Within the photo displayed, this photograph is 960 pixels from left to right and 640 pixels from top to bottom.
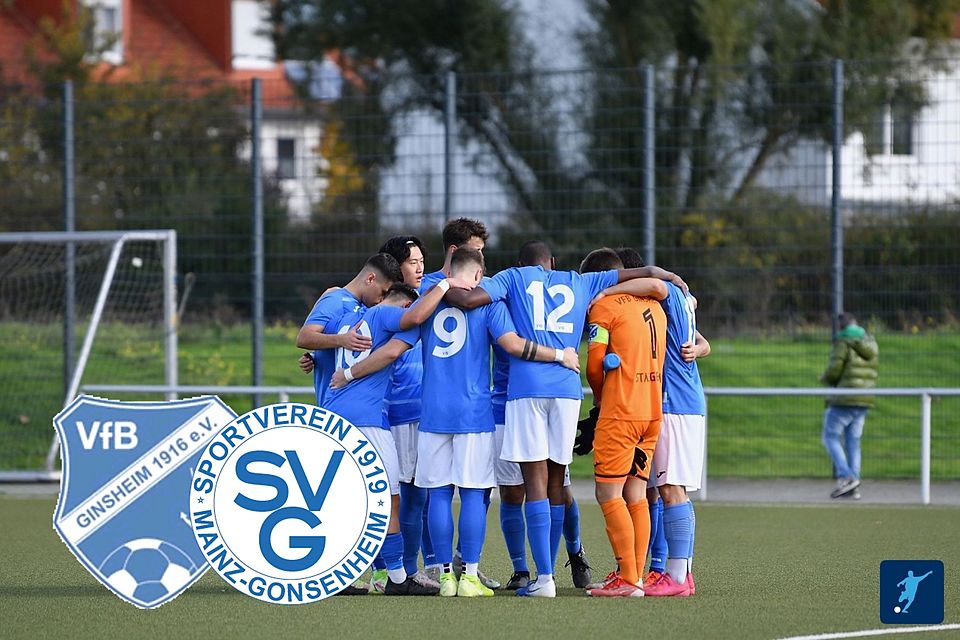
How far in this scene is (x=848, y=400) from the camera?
47.4 ft

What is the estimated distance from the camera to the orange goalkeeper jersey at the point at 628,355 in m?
8.33

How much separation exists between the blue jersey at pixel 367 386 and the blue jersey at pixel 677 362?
1.46 metres

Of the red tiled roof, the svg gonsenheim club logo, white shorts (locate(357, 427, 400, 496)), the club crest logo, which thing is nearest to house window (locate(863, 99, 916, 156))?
white shorts (locate(357, 427, 400, 496))

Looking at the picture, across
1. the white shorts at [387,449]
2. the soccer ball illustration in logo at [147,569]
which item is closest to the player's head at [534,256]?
the white shorts at [387,449]

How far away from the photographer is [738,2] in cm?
2234

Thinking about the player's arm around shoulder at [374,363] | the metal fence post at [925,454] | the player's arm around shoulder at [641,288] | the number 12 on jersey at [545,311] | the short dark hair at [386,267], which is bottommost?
the metal fence post at [925,454]

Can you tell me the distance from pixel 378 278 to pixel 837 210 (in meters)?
7.64

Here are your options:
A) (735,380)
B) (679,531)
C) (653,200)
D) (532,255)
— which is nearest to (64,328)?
(653,200)

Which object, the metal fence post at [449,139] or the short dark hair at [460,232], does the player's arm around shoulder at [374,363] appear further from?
the metal fence post at [449,139]

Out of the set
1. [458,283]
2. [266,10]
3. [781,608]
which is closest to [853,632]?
[781,608]

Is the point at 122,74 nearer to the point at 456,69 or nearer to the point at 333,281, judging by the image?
the point at 456,69

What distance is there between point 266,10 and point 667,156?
16.1 metres

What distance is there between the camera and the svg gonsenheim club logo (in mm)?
7711

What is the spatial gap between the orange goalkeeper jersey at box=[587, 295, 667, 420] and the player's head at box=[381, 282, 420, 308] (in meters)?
0.96
